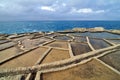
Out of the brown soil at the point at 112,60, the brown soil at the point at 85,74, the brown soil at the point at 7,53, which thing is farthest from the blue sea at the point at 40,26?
the brown soil at the point at 85,74

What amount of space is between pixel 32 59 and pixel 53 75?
2428 mm

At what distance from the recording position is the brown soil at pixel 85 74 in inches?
203

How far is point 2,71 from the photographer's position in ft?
18.1

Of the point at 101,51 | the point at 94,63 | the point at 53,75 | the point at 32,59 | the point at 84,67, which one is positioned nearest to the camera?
the point at 53,75

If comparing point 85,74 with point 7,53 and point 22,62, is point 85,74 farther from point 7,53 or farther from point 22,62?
point 7,53

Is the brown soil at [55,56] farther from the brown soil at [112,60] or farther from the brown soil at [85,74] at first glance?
the brown soil at [112,60]

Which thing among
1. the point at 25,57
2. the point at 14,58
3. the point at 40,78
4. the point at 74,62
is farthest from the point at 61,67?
the point at 14,58

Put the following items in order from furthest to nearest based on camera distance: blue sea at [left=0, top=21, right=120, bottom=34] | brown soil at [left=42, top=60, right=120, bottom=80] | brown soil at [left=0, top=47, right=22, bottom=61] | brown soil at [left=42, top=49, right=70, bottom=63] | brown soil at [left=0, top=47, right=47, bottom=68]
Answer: blue sea at [left=0, top=21, right=120, bottom=34]
brown soil at [left=0, top=47, right=22, bottom=61]
brown soil at [left=42, top=49, right=70, bottom=63]
brown soil at [left=0, top=47, right=47, bottom=68]
brown soil at [left=42, top=60, right=120, bottom=80]

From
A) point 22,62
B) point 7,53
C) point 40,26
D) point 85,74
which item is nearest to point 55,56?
point 22,62

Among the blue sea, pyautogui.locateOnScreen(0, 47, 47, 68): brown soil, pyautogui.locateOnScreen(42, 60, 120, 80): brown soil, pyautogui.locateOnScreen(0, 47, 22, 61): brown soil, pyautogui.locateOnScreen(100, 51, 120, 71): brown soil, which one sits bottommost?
the blue sea

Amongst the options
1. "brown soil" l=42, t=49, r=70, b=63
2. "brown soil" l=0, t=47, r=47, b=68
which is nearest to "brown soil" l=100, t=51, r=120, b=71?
"brown soil" l=42, t=49, r=70, b=63

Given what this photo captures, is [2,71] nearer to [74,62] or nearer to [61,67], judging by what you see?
[61,67]

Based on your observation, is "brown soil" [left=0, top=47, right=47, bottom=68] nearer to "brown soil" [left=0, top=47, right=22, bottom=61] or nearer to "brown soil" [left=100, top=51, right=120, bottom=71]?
"brown soil" [left=0, top=47, right=22, bottom=61]

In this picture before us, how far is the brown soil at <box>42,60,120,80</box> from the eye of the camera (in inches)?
203
